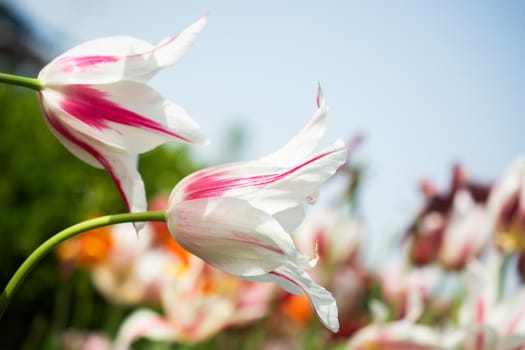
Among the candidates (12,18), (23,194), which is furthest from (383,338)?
(12,18)

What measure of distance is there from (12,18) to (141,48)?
1970 cm

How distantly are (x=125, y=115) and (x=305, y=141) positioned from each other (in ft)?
0.42

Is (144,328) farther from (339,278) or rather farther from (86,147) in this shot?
(86,147)

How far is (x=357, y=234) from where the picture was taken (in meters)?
1.41

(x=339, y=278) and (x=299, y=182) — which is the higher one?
(x=299, y=182)


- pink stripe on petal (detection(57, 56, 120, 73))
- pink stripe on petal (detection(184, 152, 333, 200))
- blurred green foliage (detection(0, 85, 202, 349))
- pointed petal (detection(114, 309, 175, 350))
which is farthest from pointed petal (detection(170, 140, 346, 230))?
blurred green foliage (detection(0, 85, 202, 349))

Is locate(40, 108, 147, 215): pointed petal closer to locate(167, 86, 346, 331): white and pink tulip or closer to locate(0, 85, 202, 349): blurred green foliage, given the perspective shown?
locate(167, 86, 346, 331): white and pink tulip

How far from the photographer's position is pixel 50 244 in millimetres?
380

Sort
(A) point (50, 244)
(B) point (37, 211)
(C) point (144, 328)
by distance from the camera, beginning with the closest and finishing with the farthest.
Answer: (A) point (50, 244) < (C) point (144, 328) < (B) point (37, 211)

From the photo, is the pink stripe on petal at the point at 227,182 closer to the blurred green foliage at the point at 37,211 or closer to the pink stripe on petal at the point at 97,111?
the pink stripe on petal at the point at 97,111

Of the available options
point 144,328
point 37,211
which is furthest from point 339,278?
point 37,211

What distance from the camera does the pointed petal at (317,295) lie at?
0.42m

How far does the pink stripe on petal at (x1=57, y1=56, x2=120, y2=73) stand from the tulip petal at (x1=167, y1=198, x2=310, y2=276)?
11cm

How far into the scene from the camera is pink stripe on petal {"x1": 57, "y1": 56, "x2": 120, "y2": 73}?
450 millimetres
